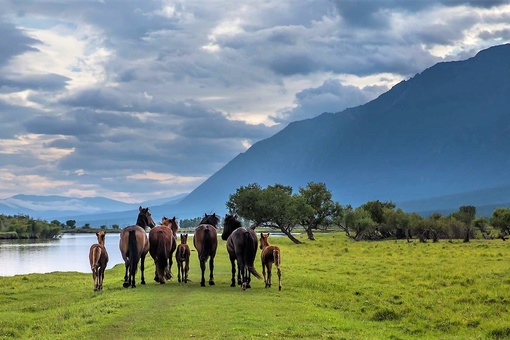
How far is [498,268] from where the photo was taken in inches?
1262

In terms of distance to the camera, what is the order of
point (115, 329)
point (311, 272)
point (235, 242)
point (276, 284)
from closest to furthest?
point (115, 329)
point (235, 242)
point (276, 284)
point (311, 272)

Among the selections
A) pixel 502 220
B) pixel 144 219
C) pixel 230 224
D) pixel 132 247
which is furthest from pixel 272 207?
pixel 132 247

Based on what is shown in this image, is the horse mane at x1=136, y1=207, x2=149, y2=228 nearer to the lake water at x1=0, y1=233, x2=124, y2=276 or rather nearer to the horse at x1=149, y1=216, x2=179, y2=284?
the horse at x1=149, y1=216, x2=179, y2=284

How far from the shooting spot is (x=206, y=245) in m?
23.3

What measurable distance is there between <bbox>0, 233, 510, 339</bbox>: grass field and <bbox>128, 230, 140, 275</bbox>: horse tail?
1.51 meters

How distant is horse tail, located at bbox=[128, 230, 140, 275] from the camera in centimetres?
2241

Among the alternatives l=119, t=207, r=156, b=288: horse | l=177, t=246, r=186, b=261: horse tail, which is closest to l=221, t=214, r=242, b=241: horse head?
l=177, t=246, r=186, b=261: horse tail

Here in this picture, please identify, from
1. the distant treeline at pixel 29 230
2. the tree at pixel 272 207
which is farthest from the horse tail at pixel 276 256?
the distant treeline at pixel 29 230

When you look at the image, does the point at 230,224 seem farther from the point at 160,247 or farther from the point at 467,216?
the point at 467,216

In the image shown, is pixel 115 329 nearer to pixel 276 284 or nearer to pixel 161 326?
pixel 161 326

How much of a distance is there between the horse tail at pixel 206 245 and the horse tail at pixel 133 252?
276 centimetres

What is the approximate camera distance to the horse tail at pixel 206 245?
23.3 metres

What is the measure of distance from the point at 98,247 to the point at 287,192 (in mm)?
68474

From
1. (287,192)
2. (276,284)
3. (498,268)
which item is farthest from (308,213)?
(276,284)
